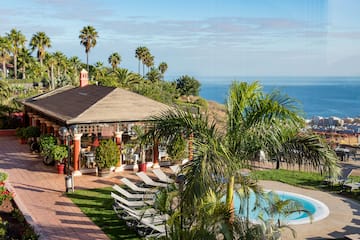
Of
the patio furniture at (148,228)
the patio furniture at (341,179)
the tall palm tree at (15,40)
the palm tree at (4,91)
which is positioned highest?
the tall palm tree at (15,40)

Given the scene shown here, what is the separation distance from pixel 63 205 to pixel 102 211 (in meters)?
1.31

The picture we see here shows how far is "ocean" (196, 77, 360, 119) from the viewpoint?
800cm

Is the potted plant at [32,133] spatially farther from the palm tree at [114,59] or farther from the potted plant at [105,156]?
the palm tree at [114,59]

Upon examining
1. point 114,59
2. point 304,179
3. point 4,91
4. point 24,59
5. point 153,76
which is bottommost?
point 304,179

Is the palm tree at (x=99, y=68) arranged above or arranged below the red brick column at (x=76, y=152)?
above

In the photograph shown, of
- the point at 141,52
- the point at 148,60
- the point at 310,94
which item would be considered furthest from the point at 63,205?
the point at 310,94

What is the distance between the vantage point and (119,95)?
1747cm

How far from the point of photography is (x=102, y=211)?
36.1 feet

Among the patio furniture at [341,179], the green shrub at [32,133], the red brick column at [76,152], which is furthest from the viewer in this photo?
the green shrub at [32,133]


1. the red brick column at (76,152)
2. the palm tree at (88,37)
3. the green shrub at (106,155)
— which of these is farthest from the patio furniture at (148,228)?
the palm tree at (88,37)

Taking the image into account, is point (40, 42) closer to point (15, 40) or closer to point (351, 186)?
point (15, 40)

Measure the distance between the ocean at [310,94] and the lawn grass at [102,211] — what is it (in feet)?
12.6

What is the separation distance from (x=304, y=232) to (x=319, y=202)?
2756mm

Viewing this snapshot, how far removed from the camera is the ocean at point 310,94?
26.2 ft
